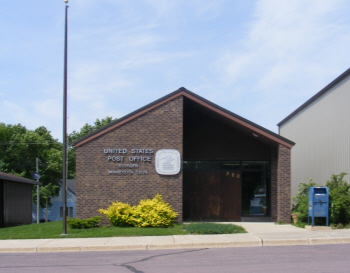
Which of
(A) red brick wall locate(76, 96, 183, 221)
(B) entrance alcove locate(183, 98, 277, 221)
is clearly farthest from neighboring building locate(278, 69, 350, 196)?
(A) red brick wall locate(76, 96, 183, 221)

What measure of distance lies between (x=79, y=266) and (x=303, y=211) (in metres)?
9.97

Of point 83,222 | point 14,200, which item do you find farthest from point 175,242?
point 14,200

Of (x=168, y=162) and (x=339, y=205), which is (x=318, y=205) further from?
(x=168, y=162)

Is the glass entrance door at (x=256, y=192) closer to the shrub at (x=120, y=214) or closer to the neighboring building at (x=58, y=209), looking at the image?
the shrub at (x=120, y=214)

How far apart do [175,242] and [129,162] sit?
18.1ft

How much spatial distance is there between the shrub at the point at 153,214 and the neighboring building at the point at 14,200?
9.81 meters

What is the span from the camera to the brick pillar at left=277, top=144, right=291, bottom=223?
18.1 metres

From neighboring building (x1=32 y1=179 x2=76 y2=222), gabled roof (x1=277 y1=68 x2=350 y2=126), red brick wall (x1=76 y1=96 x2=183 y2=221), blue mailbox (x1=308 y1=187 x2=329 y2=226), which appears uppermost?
gabled roof (x1=277 y1=68 x2=350 y2=126)

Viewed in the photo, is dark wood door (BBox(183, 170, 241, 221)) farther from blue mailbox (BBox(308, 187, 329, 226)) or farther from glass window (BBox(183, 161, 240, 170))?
blue mailbox (BBox(308, 187, 329, 226))

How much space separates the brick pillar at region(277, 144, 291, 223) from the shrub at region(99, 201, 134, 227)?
A: 598cm

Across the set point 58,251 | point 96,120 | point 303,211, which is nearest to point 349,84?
point 303,211

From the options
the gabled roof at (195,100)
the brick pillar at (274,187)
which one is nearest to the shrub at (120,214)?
the gabled roof at (195,100)

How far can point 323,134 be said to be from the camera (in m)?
22.8

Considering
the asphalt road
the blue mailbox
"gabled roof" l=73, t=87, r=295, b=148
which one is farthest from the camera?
"gabled roof" l=73, t=87, r=295, b=148
